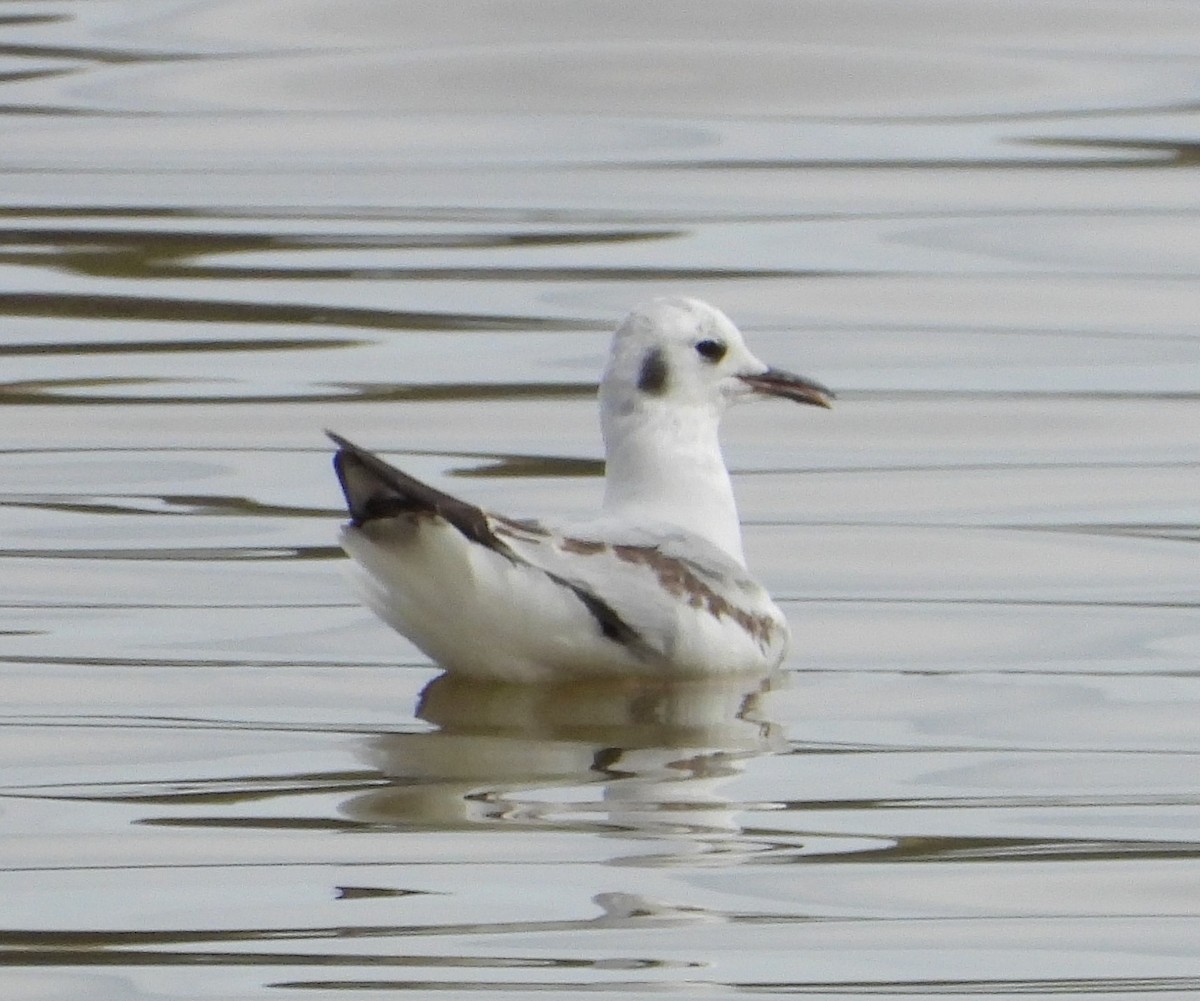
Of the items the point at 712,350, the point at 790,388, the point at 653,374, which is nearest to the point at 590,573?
the point at 653,374

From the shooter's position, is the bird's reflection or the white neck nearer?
the bird's reflection

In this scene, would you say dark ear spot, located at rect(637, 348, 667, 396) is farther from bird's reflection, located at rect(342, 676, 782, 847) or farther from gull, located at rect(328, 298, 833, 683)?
bird's reflection, located at rect(342, 676, 782, 847)

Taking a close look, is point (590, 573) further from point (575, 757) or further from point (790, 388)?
point (790, 388)

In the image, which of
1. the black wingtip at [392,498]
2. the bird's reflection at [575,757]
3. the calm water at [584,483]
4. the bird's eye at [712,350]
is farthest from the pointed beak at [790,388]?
the black wingtip at [392,498]

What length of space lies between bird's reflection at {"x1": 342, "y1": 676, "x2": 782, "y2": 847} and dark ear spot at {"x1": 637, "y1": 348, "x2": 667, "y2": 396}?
1017mm

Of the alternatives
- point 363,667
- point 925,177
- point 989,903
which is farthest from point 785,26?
point 989,903

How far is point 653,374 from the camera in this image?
28.7 feet

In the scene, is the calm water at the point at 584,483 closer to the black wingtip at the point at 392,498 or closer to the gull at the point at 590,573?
the gull at the point at 590,573

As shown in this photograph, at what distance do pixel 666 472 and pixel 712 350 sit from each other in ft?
1.22

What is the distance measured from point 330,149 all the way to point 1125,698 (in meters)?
8.93

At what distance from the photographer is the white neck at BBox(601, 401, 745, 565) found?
8.70 meters

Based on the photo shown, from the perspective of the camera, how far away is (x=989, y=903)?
241 inches

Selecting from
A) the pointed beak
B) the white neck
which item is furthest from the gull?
the pointed beak

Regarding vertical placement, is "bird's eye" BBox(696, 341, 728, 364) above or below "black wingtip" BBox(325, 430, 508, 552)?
above
